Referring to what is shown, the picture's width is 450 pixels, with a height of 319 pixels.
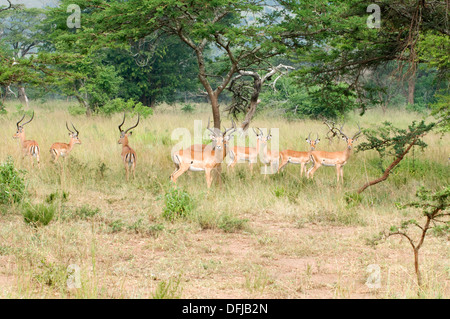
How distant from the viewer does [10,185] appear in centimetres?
886

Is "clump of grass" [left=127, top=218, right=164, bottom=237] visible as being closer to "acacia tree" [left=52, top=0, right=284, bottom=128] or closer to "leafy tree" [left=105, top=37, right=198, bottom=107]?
"acacia tree" [left=52, top=0, right=284, bottom=128]

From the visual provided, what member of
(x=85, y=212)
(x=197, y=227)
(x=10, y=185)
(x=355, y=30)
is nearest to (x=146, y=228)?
(x=197, y=227)

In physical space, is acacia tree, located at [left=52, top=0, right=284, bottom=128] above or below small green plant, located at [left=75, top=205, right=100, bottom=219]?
above

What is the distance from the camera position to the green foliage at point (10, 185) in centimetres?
877

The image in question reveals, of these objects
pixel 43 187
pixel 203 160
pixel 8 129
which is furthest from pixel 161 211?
pixel 8 129

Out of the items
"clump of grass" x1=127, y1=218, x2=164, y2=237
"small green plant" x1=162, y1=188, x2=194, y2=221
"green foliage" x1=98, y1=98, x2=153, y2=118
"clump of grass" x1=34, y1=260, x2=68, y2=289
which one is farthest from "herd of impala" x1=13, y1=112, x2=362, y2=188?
"green foliage" x1=98, y1=98, x2=153, y2=118

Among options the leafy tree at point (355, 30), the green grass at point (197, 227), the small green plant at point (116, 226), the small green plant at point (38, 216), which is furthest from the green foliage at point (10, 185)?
the leafy tree at point (355, 30)

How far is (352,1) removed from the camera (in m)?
10.6

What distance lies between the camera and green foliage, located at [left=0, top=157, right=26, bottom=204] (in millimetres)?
8773

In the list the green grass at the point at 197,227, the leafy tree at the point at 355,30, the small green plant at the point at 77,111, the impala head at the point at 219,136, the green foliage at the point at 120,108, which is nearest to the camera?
the green grass at the point at 197,227

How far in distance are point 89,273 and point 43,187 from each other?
17.4 feet

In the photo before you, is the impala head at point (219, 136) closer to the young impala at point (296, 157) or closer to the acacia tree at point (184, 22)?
the acacia tree at point (184, 22)

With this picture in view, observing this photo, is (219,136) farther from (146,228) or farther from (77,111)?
(77,111)

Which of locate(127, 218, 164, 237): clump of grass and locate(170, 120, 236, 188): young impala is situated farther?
locate(170, 120, 236, 188): young impala
